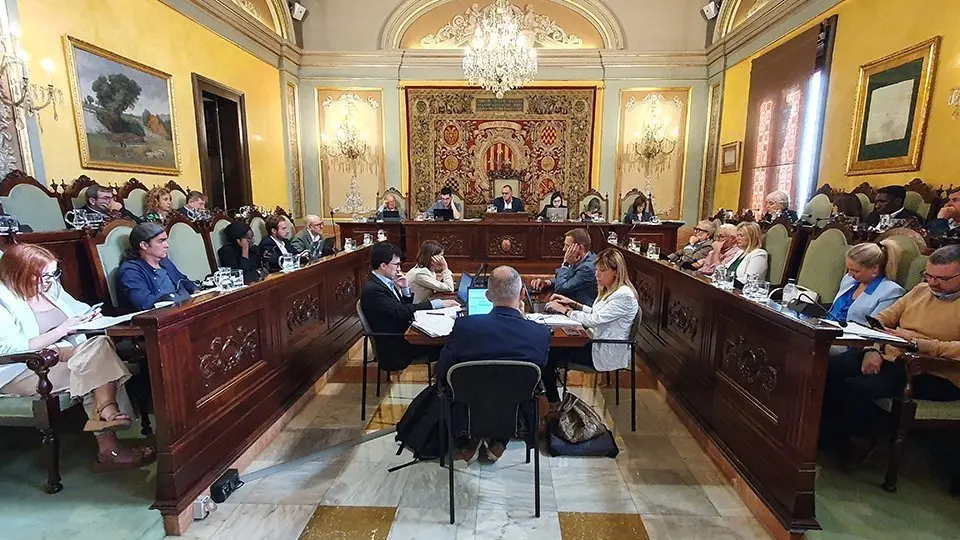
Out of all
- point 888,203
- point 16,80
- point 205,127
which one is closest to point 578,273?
point 888,203

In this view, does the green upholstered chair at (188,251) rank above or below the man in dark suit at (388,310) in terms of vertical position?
above

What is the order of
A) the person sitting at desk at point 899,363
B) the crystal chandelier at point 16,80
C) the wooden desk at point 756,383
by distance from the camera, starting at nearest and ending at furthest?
the wooden desk at point 756,383, the person sitting at desk at point 899,363, the crystal chandelier at point 16,80

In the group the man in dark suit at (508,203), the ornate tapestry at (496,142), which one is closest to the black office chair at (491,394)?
the man in dark suit at (508,203)

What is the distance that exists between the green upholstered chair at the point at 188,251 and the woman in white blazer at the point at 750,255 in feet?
13.9

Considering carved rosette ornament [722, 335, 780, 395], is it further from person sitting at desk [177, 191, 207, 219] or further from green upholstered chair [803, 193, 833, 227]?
person sitting at desk [177, 191, 207, 219]

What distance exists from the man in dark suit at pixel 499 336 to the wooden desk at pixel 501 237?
4530 mm

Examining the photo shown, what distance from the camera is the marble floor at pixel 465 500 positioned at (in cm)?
203

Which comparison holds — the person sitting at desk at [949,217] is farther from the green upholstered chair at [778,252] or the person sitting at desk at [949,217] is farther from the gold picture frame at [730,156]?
the gold picture frame at [730,156]

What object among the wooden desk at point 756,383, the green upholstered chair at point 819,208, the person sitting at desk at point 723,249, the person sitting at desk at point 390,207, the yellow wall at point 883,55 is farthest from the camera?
the person sitting at desk at point 390,207

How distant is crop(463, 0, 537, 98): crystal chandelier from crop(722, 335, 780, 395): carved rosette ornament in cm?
504

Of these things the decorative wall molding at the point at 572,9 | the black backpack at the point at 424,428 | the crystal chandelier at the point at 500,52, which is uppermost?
the decorative wall molding at the point at 572,9

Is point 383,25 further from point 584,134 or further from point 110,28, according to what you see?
point 110,28

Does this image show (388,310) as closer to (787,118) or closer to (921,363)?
(921,363)

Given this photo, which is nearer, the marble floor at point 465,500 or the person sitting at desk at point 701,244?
the marble floor at point 465,500
